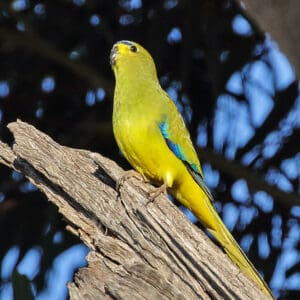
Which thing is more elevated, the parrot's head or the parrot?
the parrot's head

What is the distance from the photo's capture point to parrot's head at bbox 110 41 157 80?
5.21 meters

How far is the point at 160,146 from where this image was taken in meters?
4.81

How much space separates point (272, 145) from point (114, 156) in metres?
0.94

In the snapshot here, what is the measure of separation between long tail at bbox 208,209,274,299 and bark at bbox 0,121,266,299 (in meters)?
0.45

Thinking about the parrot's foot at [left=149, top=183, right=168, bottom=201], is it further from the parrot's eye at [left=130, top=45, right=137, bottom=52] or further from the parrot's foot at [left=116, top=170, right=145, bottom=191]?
the parrot's eye at [left=130, top=45, right=137, bottom=52]

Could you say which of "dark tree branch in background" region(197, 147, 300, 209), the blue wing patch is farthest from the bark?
"dark tree branch in background" region(197, 147, 300, 209)

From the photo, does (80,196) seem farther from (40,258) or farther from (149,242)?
(40,258)

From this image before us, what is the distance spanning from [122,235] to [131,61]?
5.34 feet

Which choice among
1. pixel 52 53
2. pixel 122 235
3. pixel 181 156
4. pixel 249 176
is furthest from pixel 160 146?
pixel 52 53

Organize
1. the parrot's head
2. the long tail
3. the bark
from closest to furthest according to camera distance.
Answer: the bark
the long tail
the parrot's head

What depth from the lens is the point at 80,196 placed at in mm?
3943

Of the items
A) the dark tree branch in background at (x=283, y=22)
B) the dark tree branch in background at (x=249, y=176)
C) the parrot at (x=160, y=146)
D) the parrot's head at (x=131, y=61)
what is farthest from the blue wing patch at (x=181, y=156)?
the dark tree branch in background at (x=283, y=22)

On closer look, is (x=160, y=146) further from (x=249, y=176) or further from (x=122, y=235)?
(x=249, y=176)

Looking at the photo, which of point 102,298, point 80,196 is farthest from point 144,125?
point 102,298
